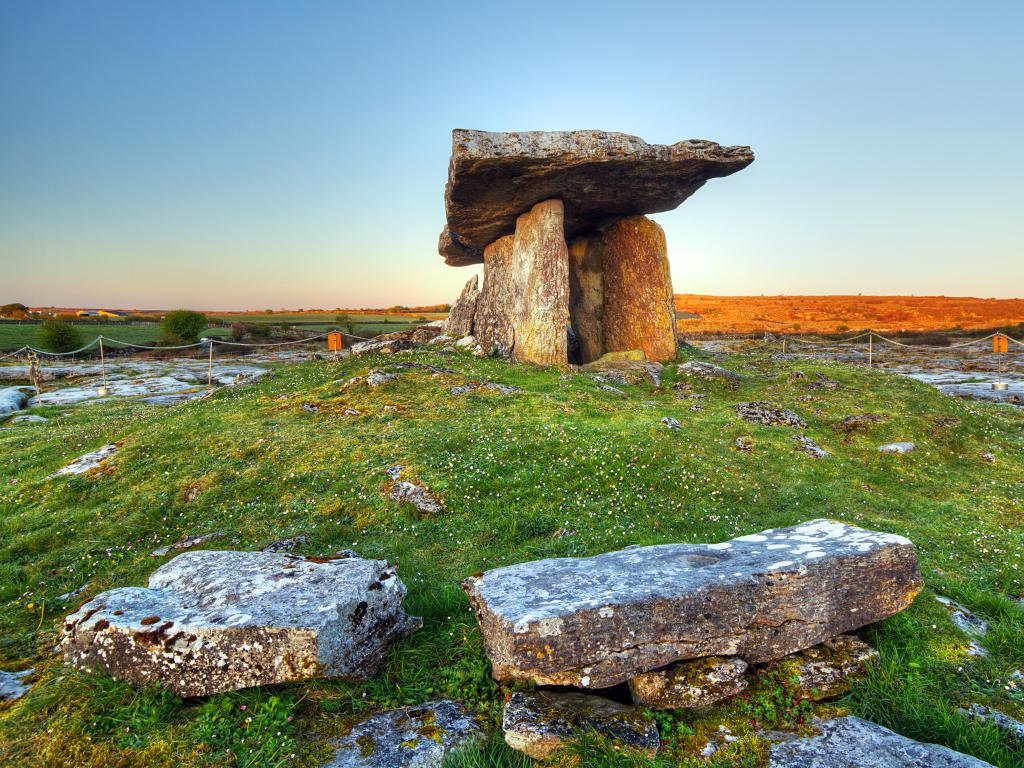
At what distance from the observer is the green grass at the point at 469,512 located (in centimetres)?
414

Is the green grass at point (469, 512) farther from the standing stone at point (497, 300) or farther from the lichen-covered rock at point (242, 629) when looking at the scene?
the standing stone at point (497, 300)

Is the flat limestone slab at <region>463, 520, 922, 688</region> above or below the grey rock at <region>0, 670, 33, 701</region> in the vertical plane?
above

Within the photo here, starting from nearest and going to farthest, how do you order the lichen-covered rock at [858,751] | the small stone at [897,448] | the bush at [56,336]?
the lichen-covered rock at [858,751], the small stone at [897,448], the bush at [56,336]

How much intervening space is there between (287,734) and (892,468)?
40.1ft

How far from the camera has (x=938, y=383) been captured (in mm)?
24297

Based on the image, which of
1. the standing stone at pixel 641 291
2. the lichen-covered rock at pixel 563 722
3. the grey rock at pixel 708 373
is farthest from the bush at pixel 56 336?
the lichen-covered rock at pixel 563 722

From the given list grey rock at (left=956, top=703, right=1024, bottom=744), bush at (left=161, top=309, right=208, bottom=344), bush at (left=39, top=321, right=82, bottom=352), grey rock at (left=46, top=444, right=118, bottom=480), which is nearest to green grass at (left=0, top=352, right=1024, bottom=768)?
grey rock at (left=956, top=703, right=1024, bottom=744)

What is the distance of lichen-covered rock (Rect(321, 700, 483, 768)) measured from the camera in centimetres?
386

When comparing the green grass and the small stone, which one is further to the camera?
the small stone

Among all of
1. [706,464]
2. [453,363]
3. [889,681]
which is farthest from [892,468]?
[453,363]

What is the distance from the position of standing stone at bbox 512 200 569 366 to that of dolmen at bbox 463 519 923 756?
14626mm

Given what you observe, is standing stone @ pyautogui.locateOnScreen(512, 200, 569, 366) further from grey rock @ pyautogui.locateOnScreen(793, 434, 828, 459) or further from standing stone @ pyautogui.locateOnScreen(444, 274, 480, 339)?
grey rock @ pyautogui.locateOnScreen(793, 434, 828, 459)

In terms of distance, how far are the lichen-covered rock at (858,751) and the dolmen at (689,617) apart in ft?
1.41

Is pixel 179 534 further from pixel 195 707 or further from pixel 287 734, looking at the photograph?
pixel 287 734
